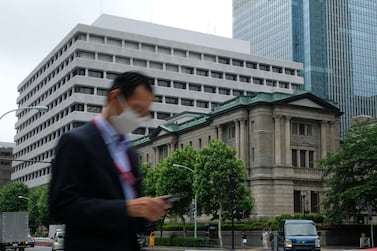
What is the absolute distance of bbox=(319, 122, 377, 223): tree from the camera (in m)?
46.3

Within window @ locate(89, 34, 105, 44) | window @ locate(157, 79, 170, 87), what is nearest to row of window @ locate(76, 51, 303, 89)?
window @ locate(157, 79, 170, 87)

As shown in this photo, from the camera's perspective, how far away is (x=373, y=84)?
567ft

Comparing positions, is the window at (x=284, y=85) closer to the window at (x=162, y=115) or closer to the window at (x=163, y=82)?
the window at (x=163, y=82)

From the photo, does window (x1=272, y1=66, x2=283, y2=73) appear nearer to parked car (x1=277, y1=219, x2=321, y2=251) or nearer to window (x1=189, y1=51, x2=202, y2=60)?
window (x1=189, y1=51, x2=202, y2=60)

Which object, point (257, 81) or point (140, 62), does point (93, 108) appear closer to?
point (140, 62)

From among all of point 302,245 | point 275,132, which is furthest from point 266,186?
point 302,245

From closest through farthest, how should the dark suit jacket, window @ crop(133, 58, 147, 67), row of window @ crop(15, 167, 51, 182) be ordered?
1. the dark suit jacket
2. window @ crop(133, 58, 147, 67)
3. row of window @ crop(15, 167, 51, 182)

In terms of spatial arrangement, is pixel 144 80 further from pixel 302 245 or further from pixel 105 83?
pixel 105 83

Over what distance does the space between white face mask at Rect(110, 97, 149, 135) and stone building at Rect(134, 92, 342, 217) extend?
62362 millimetres

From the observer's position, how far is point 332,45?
16688 cm

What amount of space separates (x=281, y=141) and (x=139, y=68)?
50750mm

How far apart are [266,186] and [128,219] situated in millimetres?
63364

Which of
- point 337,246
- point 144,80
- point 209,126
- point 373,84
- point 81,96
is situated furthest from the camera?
point 373,84

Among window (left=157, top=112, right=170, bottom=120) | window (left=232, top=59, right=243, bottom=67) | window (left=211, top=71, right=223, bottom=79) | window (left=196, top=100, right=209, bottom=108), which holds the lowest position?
window (left=157, top=112, right=170, bottom=120)
